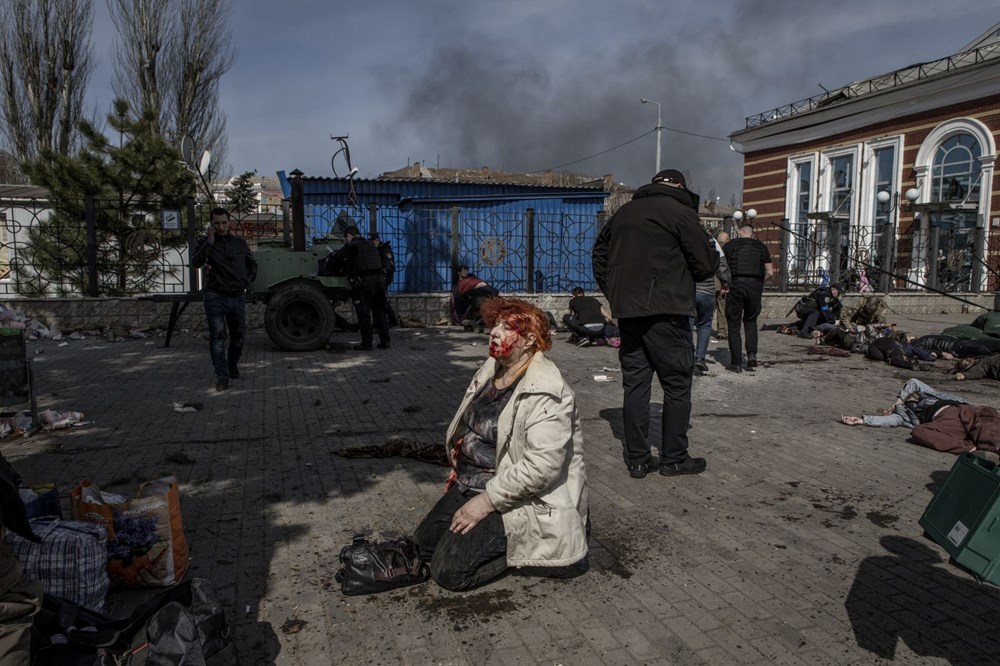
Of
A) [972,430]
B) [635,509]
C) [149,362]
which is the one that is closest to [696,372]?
[972,430]

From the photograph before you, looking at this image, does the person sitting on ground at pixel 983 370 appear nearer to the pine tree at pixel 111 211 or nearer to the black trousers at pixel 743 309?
the black trousers at pixel 743 309

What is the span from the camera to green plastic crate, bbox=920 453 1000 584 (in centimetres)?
198

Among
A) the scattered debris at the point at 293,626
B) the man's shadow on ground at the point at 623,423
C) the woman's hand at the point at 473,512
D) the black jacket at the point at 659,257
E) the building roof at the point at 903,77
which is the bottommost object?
the scattered debris at the point at 293,626

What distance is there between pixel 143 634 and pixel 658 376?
3.28 metres

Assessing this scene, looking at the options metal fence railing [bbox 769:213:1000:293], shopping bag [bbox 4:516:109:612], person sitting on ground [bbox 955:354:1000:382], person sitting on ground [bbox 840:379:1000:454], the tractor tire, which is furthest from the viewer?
metal fence railing [bbox 769:213:1000:293]

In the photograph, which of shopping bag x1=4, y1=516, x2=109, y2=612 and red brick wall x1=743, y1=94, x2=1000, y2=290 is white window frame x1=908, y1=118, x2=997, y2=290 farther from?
shopping bag x1=4, y1=516, x2=109, y2=612

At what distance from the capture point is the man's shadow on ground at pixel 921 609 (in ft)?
8.93

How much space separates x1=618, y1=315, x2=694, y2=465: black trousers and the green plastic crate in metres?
2.38

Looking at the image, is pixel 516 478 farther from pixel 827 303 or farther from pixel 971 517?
pixel 827 303

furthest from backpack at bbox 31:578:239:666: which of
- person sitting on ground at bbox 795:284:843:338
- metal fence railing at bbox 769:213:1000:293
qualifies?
metal fence railing at bbox 769:213:1000:293

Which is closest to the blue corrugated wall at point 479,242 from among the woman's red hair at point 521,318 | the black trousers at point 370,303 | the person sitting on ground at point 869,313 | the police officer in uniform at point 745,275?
the black trousers at point 370,303

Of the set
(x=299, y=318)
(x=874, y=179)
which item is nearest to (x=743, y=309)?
(x=299, y=318)

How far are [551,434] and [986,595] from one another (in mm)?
2082

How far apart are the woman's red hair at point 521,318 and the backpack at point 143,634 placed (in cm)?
160
